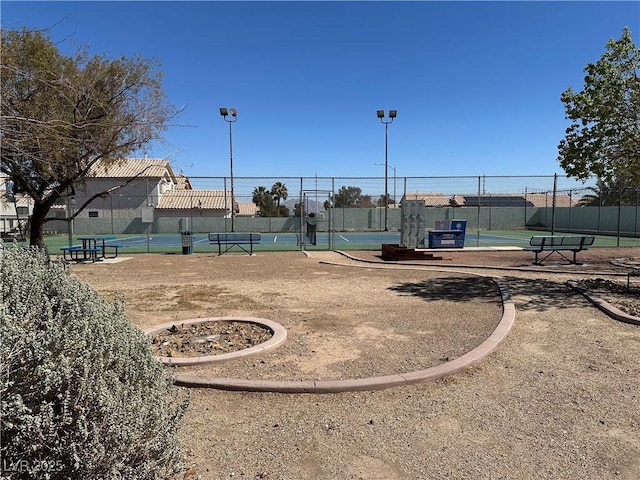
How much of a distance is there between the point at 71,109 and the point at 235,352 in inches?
397

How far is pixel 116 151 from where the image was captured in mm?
14195

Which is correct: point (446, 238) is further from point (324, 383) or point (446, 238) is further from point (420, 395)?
point (324, 383)

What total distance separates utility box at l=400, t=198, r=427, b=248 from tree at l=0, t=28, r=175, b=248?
886 cm

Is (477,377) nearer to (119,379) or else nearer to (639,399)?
(639,399)

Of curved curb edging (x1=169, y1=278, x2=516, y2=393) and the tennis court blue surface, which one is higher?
curved curb edging (x1=169, y1=278, x2=516, y2=393)

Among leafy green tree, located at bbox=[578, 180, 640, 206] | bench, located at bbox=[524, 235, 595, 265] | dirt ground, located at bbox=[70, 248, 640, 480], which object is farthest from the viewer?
leafy green tree, located at bbox=[578, 180, 640, 206]

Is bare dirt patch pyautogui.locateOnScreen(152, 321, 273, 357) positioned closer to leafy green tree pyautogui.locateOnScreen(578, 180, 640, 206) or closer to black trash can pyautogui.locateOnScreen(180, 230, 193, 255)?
black trash can pyautogui.locateOnScreen(180, 230, 193, 255)

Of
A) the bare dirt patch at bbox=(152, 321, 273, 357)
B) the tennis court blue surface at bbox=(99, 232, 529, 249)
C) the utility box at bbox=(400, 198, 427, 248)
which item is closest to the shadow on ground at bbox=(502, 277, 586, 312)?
the bare dirt patch at bbox=(152, 321, 273, 357)

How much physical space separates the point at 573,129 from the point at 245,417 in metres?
8.23

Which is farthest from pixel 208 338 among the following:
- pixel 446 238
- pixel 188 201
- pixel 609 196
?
pixel 609 196

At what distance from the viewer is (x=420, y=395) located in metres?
3.95

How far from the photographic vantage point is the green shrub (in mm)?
1855

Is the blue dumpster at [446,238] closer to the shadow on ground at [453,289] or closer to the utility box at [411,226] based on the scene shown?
the utility box at [411,226]

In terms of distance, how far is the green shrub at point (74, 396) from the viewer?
1.86 meters
